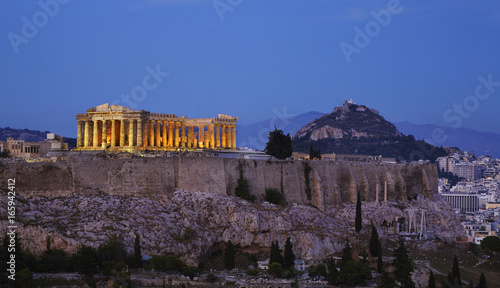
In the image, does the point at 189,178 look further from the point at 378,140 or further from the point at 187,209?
the point at 378,140

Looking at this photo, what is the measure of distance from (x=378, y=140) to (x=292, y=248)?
109599 mm

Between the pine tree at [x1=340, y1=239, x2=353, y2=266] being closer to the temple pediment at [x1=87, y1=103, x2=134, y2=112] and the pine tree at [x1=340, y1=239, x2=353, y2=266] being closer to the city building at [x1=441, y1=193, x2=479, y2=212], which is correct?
the temple pediment at [x1=87, y1=103, x2=134, y2=112]

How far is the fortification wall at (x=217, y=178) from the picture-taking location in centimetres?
6700

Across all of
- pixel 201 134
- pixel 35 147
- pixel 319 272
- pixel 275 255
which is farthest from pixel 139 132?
pixel 319 272

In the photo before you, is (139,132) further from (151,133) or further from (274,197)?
(274,197)

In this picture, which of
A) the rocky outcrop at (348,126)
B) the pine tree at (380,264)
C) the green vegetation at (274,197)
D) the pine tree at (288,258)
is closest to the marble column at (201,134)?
the green vegetation at (274,197)

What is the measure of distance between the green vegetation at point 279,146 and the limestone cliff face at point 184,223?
353 inches

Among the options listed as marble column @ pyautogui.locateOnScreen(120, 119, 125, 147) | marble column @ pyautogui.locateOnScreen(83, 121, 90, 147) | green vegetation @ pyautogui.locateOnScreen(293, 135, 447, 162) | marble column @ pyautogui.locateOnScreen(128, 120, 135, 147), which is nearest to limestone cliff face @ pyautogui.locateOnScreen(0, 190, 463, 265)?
marble column @ pyautogui.locateOnScreen(128, 120, 135, 147)

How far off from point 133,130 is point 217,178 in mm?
13574

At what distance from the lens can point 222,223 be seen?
72062mm

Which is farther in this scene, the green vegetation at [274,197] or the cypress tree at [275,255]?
the green vegetation at [274,197]

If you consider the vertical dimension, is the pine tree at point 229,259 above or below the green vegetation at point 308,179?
below

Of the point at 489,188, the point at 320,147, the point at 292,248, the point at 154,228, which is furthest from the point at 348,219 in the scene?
the point at 489,188

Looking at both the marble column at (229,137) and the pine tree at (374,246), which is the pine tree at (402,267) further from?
the marble column at (229,137)
